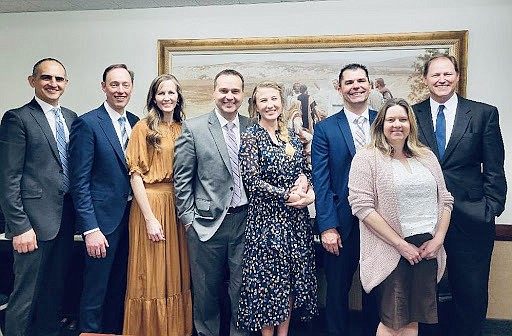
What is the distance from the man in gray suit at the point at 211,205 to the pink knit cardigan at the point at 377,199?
1.75 feet

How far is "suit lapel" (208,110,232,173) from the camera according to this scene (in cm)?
196

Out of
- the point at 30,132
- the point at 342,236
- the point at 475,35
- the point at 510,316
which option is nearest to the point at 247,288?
the point at 342,236

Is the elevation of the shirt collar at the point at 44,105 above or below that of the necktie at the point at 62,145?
above

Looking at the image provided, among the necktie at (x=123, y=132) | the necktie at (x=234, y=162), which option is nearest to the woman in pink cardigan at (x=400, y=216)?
the necktie at (x=234, y=162)

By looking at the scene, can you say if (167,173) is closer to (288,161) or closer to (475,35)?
(288,161)

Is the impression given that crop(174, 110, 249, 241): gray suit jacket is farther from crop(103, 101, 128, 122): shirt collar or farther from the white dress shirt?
the white dress shirt

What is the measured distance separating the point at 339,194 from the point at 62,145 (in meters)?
1.38

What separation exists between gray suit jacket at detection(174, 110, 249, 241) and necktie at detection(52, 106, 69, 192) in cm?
58

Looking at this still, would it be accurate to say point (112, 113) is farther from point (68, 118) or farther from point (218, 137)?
point (218, 137)

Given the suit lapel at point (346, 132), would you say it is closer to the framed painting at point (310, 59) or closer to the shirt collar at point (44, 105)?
the framed painting at point (310, 59)

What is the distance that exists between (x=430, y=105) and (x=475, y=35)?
962 mm

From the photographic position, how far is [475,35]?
263 centimetres

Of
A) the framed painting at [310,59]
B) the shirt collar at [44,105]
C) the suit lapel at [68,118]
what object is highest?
the framed painting at [310,59]

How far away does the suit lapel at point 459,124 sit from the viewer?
1.92m
